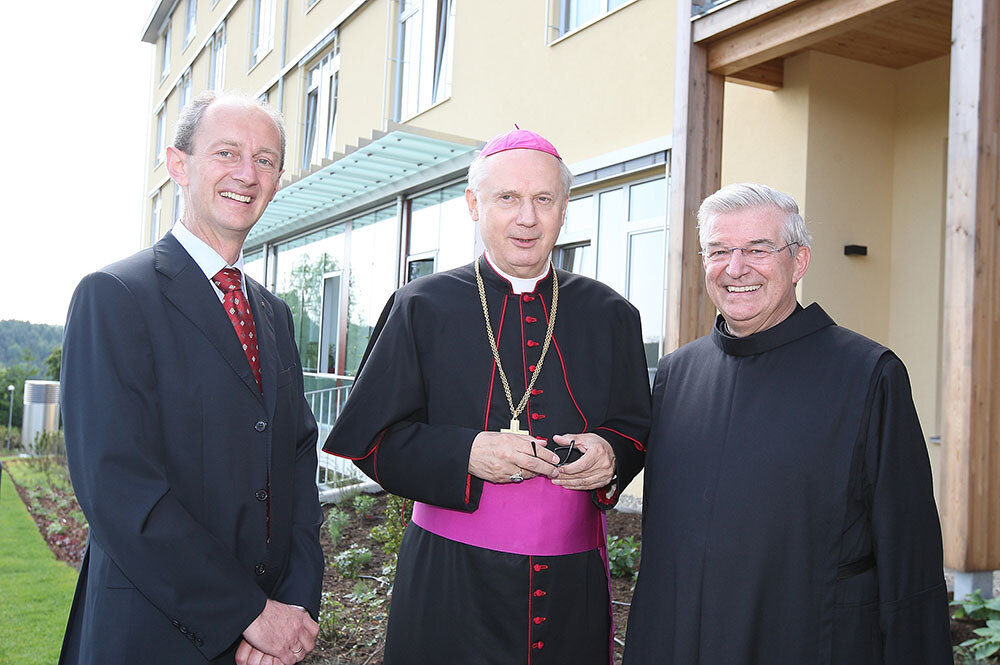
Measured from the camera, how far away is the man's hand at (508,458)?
2092 mm

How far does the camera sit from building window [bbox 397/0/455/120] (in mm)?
11453

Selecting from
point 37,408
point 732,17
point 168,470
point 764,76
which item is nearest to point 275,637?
point 168,470

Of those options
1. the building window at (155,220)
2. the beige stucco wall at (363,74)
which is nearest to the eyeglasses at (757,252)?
the beige stucco wall at (363,74)

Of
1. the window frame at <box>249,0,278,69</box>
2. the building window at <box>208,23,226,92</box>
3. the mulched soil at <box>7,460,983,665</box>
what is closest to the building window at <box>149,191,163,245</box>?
the building window at <box>208,23,226,92</box>

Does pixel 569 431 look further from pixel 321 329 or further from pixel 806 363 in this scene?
pixel 321 329

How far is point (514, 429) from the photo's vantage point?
2273 mm

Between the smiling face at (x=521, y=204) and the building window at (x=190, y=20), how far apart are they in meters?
26.3

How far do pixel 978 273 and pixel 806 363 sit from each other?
2480 millimetres

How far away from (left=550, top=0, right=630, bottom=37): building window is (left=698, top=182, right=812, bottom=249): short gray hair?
627cm

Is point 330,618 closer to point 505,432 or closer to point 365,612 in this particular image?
point 365,612

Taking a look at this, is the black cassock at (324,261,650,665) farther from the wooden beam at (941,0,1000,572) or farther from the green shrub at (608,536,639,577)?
the green shrub at (608,536,639,577)

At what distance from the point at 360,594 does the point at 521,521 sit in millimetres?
3507

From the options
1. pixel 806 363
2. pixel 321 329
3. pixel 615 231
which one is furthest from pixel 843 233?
pixel 321 329

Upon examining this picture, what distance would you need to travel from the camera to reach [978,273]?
4.07 m
